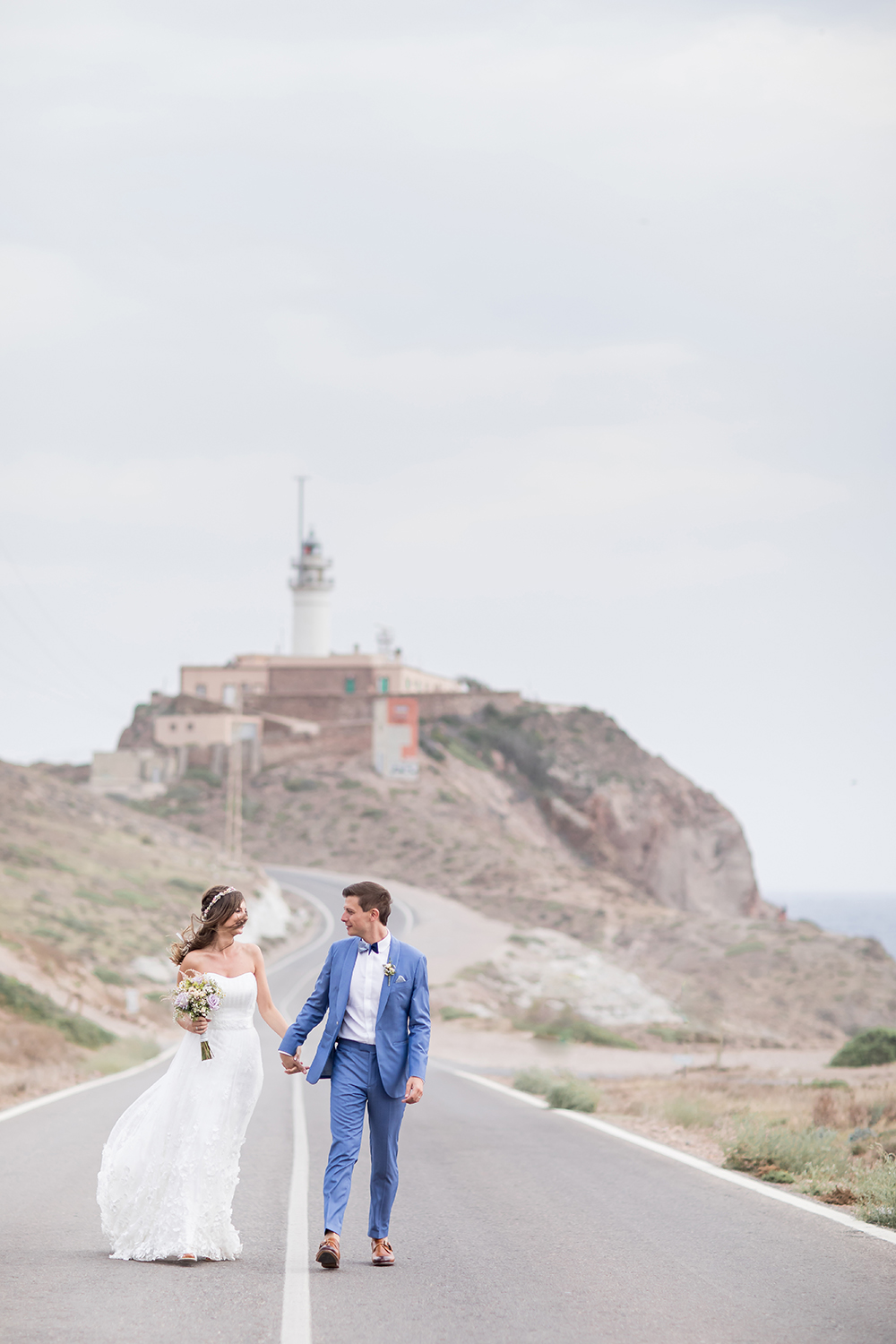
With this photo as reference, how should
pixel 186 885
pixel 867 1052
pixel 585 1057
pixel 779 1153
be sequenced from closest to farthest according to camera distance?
pixel 779 1153
pixel 867 1052
pixel 585 1057
pixel 186 885

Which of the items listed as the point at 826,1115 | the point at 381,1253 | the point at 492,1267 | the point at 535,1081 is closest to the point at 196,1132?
the point at 381,1253

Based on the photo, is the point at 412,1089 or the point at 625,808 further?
the point at 625,808

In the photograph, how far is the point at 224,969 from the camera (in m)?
A: 7.06

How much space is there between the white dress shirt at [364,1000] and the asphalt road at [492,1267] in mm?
1135

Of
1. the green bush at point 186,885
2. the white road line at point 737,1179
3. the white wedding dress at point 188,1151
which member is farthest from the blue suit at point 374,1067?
the green bush at point 186,885

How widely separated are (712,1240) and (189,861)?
6058cm

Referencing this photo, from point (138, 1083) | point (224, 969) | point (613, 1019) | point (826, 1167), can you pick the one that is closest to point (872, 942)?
point (613, 1019)

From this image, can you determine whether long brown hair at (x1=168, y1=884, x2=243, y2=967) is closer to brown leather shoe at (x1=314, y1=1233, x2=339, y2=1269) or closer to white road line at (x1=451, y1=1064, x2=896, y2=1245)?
brown leather shoe at (x1=314, y1=1233, x2=339, y2=1269)

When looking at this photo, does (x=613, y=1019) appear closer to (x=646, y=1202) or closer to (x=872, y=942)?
(x=872, y=942)

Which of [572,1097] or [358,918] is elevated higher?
[358,918]

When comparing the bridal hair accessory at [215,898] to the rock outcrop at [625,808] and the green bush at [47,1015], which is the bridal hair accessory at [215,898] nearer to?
the green bush at [47,1015]

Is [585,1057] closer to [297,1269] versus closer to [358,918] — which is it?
[297,1269]

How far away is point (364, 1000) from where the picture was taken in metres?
7.09

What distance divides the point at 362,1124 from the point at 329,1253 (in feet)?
2.04
